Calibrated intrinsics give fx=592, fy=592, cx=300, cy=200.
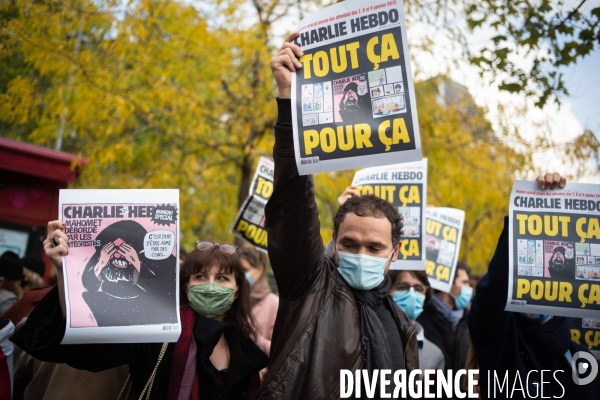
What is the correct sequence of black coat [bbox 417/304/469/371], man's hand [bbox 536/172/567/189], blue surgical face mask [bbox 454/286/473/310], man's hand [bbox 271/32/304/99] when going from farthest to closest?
1. blue surgical face mask [bbox 454/286/473/310]
2. black coat [bbox 417/304/469/371]
3. man's hand [bbox 536/172/567/189]
4. man's hand [bbox 271/32/304/99]

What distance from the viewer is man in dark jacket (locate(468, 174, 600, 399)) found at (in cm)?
354

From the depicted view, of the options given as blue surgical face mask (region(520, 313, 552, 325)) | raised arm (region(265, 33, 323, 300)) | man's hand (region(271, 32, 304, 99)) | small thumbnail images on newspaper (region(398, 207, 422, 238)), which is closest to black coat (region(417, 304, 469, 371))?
small thumbnail images on newspaper (region(398, 207, 422, 238))

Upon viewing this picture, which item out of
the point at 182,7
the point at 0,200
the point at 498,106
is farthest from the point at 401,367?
the point at 498,106

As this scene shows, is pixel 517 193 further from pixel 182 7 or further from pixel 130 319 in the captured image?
pixel 182 7

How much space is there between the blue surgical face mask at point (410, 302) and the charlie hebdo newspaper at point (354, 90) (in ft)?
7.72

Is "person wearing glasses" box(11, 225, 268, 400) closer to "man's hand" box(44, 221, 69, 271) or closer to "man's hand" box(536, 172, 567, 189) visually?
"man's hand" box(44, 221, 69, 271)

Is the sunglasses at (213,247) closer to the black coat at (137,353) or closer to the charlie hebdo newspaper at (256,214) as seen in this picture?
the black coat at (137,353)

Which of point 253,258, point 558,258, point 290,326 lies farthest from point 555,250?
point 253,258

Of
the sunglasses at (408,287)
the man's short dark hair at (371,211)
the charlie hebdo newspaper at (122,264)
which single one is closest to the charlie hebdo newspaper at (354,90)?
the man's short dark hair at (371,211)

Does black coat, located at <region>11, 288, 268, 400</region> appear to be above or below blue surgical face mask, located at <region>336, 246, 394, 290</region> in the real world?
below

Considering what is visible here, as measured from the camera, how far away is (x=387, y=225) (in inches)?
118

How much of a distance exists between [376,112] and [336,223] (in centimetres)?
64

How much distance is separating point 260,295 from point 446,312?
1887 mm

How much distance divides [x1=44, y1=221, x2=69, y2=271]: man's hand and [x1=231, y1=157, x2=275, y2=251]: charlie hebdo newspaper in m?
3.26
